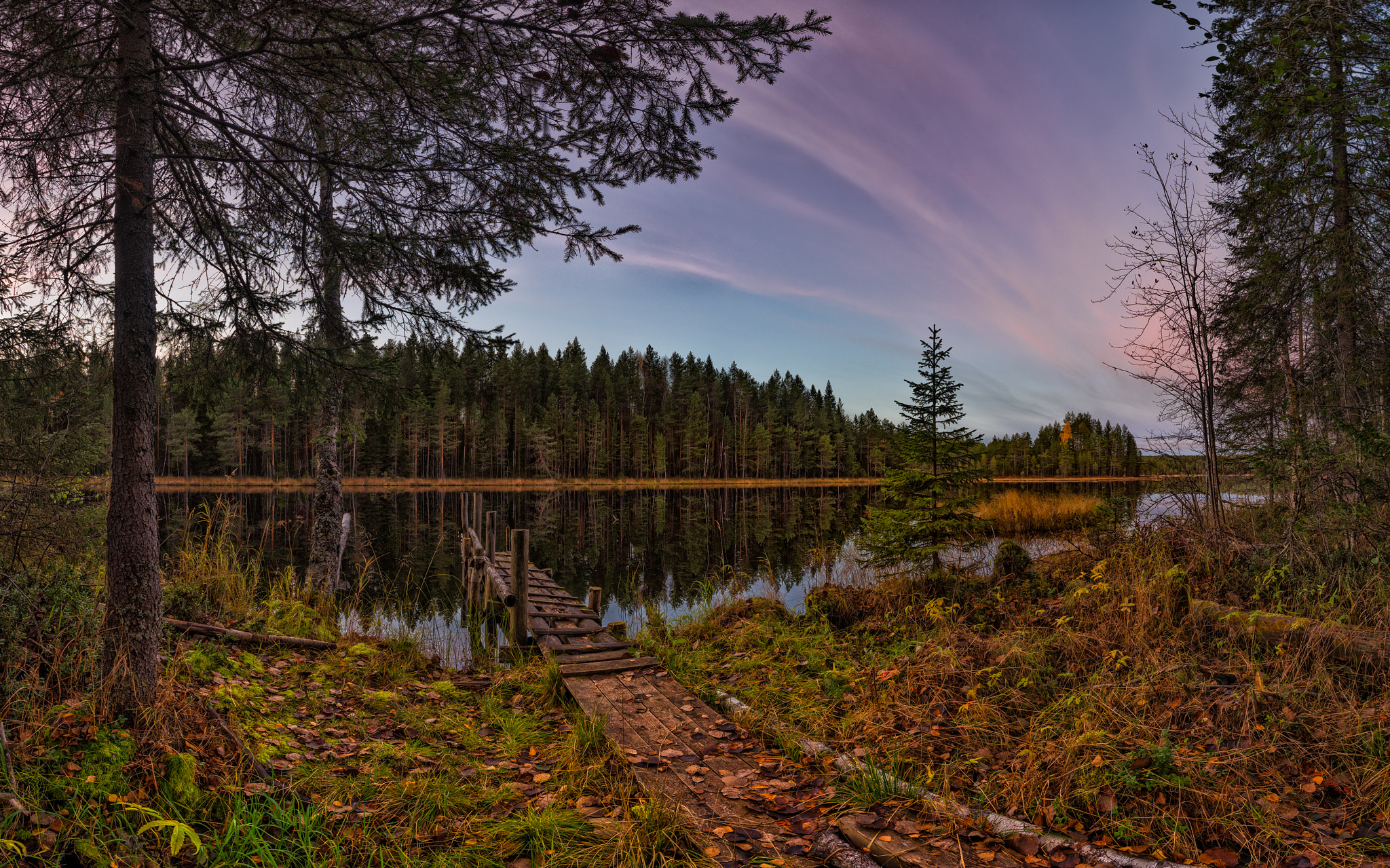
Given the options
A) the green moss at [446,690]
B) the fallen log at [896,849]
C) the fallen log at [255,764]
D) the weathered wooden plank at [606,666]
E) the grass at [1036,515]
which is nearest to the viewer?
the fallen log at [896,849]

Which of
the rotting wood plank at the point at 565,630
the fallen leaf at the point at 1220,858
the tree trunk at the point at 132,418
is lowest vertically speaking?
the rotting wood plank at the point at 565,630

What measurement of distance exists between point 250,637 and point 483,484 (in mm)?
59091

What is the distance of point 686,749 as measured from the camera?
509 cm

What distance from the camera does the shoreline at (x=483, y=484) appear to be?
54.6 meters

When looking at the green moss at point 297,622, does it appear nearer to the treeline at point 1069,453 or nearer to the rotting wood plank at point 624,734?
the rotting wood plank at point 624,734

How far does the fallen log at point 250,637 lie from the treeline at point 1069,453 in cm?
10133

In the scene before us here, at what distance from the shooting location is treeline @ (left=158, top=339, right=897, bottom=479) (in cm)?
5866

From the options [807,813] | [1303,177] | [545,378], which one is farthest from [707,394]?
[807,813]

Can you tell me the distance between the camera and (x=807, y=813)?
4.05 meters

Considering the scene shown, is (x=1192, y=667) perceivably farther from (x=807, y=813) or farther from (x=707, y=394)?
(x=707, y=394)

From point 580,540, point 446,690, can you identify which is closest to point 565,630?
point 446,690

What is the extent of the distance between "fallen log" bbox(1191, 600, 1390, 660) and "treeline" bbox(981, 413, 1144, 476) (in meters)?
97.7

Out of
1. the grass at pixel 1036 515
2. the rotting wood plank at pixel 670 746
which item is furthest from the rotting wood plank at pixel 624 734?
the grass at pixel 1036 515

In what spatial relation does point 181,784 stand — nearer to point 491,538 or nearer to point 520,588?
point 520,588
